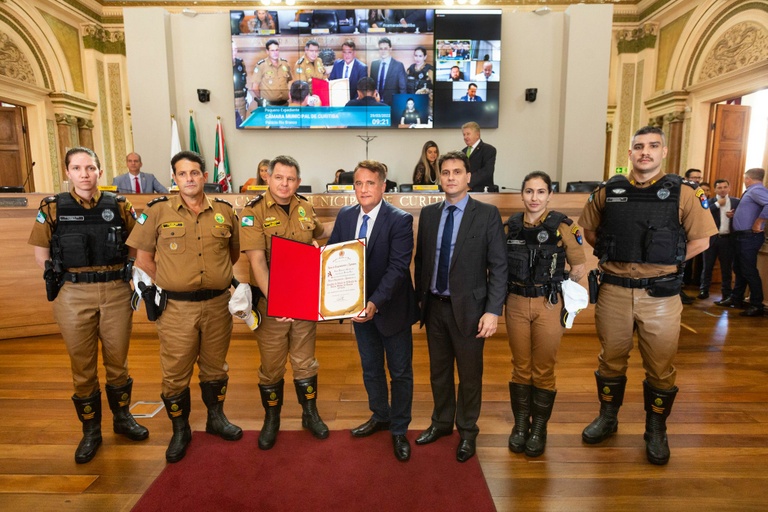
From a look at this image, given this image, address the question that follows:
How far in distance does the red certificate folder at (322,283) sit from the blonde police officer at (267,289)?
13 cm

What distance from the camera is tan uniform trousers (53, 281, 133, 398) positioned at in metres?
2.35

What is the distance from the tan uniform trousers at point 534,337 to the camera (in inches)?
88.7

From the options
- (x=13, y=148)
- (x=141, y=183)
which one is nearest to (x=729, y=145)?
(x=141, y=183)

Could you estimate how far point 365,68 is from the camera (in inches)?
257

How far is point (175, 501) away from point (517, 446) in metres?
1.77

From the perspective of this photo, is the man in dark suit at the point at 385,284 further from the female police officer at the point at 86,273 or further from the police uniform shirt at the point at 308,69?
the police uniform shirt at the point at 308,69

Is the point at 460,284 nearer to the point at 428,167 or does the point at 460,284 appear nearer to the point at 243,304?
the point at 243,304

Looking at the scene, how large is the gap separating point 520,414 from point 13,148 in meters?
Result: 10.7

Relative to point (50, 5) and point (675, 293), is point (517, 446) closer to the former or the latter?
point (675, 293)

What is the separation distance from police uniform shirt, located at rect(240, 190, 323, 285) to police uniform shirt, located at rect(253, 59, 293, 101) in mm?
4745

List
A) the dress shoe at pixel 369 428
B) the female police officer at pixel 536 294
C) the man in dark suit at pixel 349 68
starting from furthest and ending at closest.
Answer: the man in dark suit at pixel 349 68 → the dress shoe at pixel 369 428 → the female police officer at pixel 536 294

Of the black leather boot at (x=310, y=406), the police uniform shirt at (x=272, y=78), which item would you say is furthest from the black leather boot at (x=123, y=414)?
the police uniform shirt at (x=272, y=78)

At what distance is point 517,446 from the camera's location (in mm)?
2426

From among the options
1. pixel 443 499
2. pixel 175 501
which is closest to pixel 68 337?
pixel 175 501
